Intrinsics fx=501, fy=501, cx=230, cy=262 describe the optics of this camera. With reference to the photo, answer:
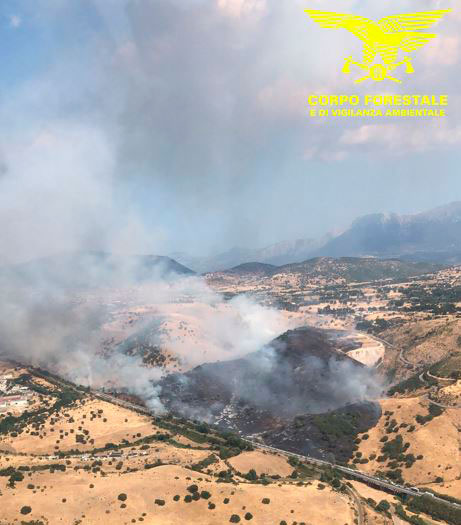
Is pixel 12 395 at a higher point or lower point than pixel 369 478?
lower

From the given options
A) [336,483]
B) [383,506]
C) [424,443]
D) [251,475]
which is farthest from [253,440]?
[383,506]

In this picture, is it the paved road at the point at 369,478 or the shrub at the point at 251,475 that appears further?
the shrub at the point at 251,475

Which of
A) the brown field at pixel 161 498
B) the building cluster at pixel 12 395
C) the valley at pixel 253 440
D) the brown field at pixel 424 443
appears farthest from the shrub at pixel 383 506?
the building cluster at pixel 12 395

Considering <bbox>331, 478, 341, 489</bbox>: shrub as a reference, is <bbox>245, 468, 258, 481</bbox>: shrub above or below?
below

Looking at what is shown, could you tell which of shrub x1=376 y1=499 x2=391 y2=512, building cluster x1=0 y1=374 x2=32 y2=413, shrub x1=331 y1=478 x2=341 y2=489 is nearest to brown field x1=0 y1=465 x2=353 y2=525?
shrub x1=331 y1=478 x2=341 y2=489

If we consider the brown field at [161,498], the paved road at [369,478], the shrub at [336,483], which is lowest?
the paved road at [369,478]

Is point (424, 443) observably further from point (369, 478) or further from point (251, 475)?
point (251, 475)

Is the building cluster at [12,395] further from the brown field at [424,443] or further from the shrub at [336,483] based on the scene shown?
the brown field at [424,443]

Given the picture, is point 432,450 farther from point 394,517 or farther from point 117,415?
point 117,415

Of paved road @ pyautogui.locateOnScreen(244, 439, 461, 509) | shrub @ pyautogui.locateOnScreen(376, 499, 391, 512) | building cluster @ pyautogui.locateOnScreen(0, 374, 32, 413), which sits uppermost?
shrub @ pyautogui.locateOnScreen(376, 499, 391, 512)

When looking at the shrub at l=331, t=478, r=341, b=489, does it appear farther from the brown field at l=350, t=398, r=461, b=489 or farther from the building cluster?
the building cluster
